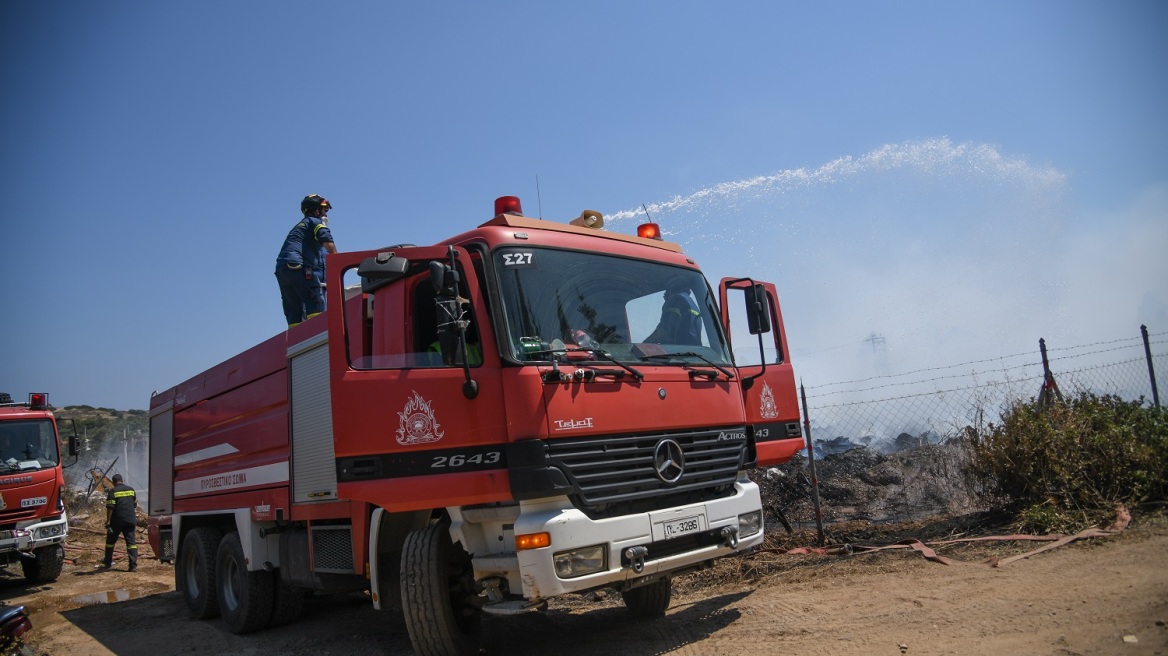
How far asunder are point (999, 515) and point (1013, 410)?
111 cm

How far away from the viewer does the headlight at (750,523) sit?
18.3 ft

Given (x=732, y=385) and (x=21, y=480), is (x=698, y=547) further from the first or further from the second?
(x=21, y=480)

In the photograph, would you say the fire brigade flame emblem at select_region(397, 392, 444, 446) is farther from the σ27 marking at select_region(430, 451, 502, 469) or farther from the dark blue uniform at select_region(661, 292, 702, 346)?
the dark blue uniform at select_region(661, 292, 702, 346)

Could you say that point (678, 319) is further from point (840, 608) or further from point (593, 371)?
point (840, 608)

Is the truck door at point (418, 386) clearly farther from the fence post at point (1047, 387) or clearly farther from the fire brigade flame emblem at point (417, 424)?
the fence post at point (1047, 387)

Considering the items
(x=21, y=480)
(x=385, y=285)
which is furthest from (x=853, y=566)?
(x=21, y=480)

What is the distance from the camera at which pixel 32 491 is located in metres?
12.3

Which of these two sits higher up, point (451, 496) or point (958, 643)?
point (451, 496)

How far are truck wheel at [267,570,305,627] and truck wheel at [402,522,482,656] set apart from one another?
315 centimetres

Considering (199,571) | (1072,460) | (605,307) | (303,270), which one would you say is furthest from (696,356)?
(199,571)

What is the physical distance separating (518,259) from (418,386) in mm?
1090

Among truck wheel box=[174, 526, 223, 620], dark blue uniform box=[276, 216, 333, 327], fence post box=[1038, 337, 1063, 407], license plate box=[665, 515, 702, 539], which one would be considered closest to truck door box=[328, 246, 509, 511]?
license plate box=[665, 515, 702, 539]

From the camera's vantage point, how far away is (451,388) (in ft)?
15.9

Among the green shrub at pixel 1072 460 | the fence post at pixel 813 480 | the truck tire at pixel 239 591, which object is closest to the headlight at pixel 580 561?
the fence post at pixel 813 480
